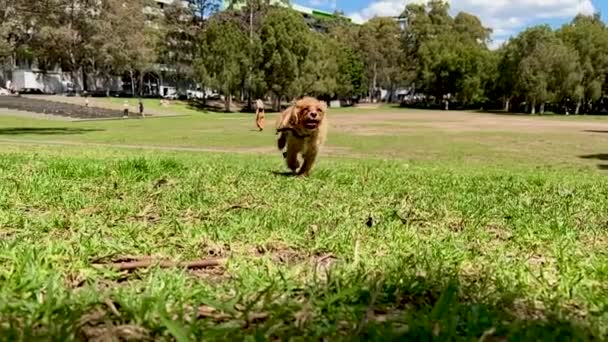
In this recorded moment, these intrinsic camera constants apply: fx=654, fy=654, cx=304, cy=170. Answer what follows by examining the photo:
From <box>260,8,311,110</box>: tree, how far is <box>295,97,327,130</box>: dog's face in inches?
2389

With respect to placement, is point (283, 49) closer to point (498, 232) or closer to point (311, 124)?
point (311, 124)

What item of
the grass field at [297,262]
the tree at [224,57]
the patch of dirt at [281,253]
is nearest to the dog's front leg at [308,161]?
the grass field at [297,262]

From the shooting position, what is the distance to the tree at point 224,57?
6875 cm

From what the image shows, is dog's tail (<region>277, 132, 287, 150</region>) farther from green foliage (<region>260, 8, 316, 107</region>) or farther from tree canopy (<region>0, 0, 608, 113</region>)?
green foliage (<region>260, 8, 316, 107</region>)

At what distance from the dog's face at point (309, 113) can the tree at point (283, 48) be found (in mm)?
60679

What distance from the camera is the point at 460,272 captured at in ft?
10.8

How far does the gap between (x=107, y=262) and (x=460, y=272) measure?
1.79 metres

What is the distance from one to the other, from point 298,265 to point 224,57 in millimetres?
67051

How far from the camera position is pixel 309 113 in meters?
8.30

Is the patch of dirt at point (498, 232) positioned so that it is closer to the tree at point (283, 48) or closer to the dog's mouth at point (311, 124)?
the dog's mouth at point (311, 124)

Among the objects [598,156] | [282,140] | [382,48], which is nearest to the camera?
[282,140]

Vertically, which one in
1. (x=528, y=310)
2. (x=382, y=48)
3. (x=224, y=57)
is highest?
(x=382, y=48)

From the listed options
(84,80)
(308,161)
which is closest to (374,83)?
(84,80)

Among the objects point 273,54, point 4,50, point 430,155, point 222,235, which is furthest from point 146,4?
point 222,235
